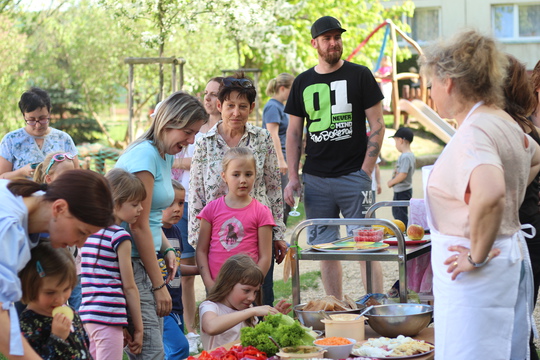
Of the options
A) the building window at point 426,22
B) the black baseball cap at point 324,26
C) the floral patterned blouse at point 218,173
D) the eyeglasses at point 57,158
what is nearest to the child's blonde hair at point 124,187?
the eyeglasses at point 57,158

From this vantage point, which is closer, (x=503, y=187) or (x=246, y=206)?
(x=503, y=187)

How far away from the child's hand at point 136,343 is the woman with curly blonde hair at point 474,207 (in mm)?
1607

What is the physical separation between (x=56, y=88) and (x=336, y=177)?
1014 inches

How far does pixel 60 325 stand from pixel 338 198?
3.21 m

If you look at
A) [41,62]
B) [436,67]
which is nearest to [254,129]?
[436,67]

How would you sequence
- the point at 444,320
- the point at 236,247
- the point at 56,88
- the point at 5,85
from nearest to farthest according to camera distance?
1. the point at 444,320
2. the point at 236,247
3. the point at 5,85
4. the point at 56,88

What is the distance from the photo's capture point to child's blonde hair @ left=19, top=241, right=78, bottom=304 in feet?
9.80

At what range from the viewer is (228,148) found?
18.1 ft

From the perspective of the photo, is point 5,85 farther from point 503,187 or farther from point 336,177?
point 503,187


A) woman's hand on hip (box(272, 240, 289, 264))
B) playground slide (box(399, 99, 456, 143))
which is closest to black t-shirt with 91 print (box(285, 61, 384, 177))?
woman's hand on hip (box(272, 240, 289, 264))

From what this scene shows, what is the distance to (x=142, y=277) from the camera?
4223 mm

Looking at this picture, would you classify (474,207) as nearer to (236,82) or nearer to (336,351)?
(336,351)

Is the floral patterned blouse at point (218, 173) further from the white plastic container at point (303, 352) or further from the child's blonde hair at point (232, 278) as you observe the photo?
the white plastic container at point (303, 352)

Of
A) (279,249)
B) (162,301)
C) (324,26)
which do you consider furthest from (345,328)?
(324,26)
